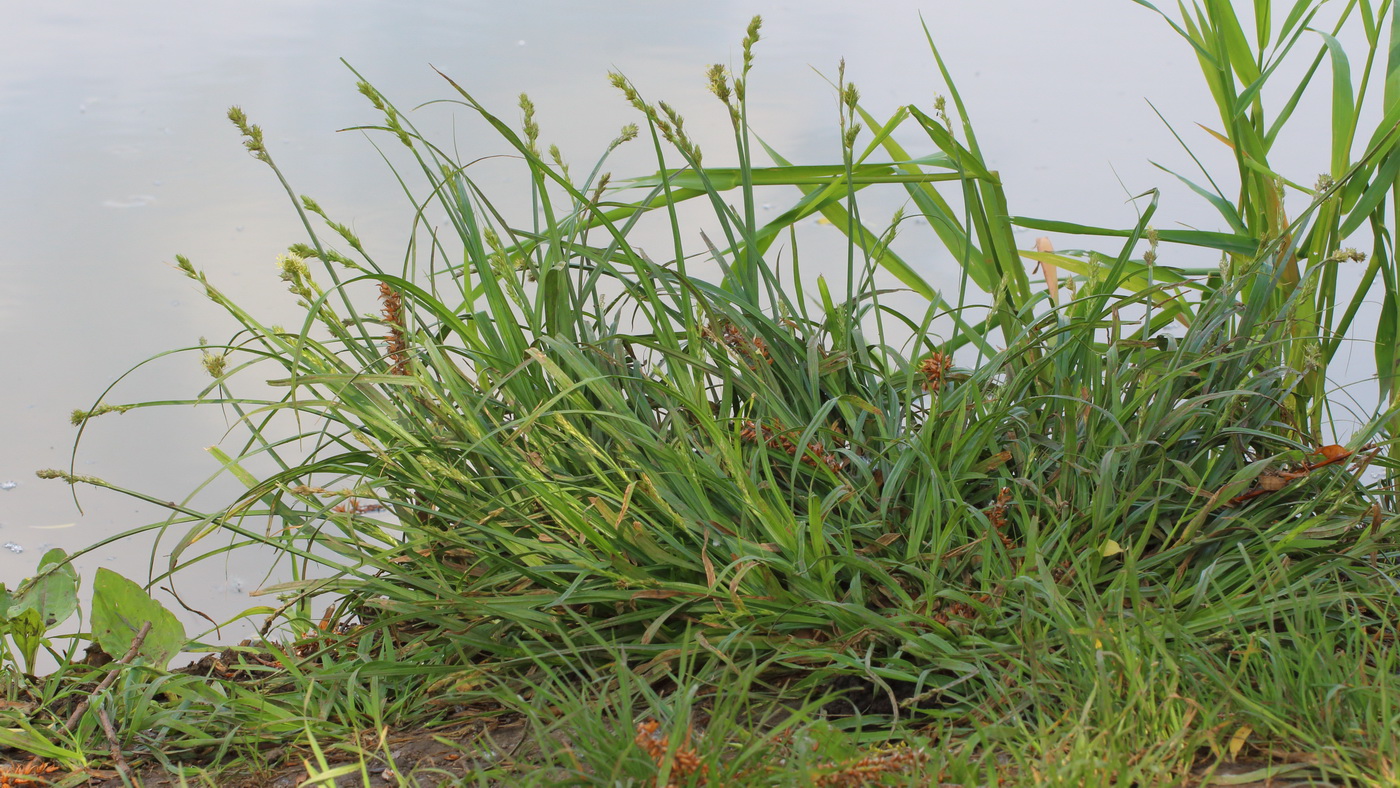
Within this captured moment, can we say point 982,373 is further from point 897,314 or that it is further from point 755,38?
point 755,38

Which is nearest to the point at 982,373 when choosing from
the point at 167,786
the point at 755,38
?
the point at 755,38

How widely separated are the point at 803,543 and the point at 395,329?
666mm

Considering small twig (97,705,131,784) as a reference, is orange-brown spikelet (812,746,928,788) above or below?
below

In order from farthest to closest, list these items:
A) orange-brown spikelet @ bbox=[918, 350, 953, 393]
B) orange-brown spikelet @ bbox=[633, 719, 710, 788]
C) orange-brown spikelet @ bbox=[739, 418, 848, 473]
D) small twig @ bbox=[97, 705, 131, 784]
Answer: orange-brown spikelet @ bbox=[918, 350, 953, 393], orange-brown spikelet @ bbox=[739, 418, 848, 473], small twig @ bbox=[97, 705, 131, 784], orange-brown spikelet @ bbox=[633, 719, 710, 788]

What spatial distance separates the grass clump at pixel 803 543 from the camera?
0.94 metres

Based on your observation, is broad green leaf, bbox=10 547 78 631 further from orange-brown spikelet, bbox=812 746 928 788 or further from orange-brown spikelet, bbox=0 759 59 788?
orange-brown spikelet, bbox=812 746 928 788

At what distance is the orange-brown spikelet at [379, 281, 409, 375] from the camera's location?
1390 mm

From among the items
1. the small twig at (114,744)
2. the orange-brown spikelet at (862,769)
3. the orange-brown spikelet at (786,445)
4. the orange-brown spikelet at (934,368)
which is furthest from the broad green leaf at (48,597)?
the orange-brown spikelet at (934,368)

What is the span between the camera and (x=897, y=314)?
1.49 metres

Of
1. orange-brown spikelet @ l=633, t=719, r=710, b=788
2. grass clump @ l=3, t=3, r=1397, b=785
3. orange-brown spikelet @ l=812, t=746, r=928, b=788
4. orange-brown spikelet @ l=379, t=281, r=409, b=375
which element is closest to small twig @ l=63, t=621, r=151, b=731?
grass clump @ l=3, t=3, r=1397, b=785

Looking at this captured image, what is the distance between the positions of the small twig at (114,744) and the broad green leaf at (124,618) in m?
0.11

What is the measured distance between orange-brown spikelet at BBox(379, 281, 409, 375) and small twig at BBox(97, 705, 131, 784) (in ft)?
1.70

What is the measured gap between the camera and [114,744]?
3.74 ft

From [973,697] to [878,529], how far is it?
0.73ft
